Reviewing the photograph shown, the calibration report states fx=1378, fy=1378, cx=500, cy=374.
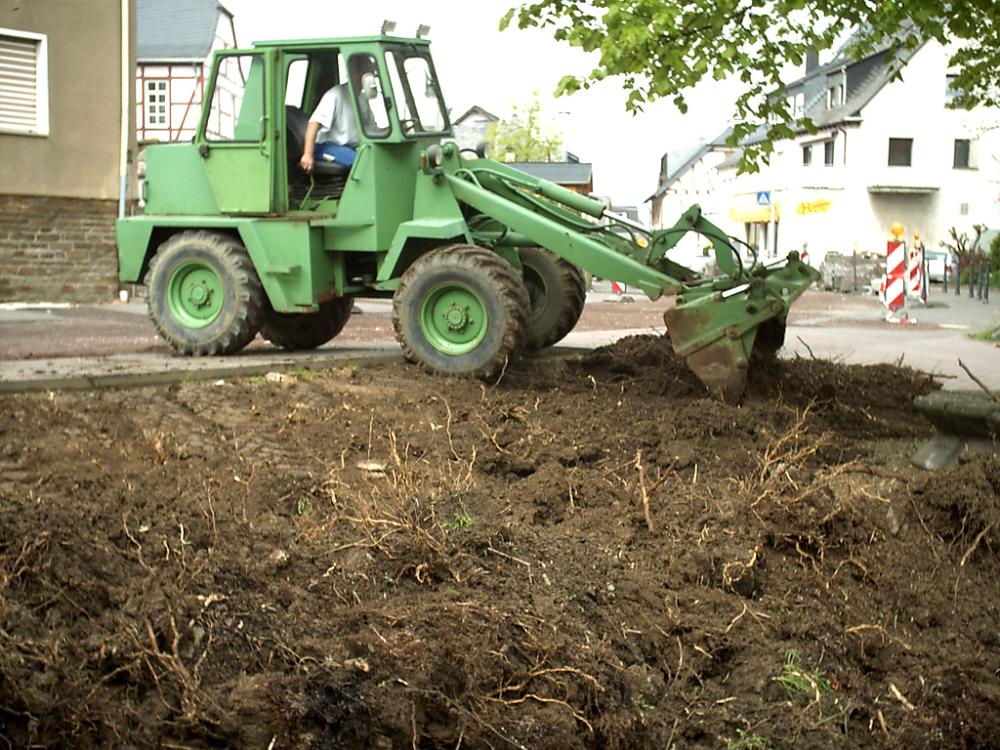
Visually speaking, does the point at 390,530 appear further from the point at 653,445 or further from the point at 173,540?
the point at 653,445

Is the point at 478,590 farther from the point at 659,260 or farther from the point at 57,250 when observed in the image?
the point at 57,250

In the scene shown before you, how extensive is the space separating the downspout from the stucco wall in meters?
0.08

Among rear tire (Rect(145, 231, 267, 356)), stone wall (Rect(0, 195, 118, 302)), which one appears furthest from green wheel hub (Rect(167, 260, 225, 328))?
stone wall (Rect(0, 195, 118, 302))

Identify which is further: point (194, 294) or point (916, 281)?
point (916, 281)

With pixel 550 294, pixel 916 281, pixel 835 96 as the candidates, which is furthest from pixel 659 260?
pixel 835 96

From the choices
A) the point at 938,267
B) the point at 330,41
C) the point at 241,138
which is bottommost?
the point at 938,267

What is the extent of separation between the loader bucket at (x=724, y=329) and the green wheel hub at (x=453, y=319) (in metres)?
1.67

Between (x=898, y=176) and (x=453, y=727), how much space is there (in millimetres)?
69137

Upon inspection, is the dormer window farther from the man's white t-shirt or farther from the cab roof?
the man's white t-shirt

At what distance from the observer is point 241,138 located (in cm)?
1192

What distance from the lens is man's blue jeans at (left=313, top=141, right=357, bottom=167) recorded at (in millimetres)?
11633

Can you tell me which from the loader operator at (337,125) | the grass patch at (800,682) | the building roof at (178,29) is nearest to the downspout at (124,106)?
the loader operator at (337,125)

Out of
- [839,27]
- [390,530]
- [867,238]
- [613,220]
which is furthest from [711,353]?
[867,238]

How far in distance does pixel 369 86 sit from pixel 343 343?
354 cm
